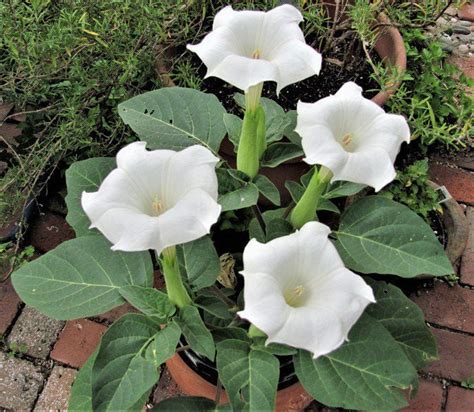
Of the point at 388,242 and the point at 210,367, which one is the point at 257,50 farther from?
the point at 210,367

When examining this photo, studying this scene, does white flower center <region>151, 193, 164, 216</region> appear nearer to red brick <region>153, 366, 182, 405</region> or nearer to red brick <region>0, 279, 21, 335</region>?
red brick <region>153, 366, 182, 405</region>

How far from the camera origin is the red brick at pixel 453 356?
5.56ft

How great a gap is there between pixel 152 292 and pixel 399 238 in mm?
470

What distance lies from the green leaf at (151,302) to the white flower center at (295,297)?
0.81 ft

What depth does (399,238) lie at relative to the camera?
44.4 inches

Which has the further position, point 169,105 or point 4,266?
point 4,266

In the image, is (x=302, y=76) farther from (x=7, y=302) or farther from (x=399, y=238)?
(x=7, y=302)

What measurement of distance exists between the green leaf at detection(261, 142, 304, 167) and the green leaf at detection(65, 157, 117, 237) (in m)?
0.32

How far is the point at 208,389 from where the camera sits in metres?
1.42

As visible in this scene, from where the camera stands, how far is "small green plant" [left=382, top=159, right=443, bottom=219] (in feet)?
6.12

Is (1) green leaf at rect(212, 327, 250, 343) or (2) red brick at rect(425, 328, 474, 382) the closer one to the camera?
(1) green leaf at rect(212, 327, 250, 343)

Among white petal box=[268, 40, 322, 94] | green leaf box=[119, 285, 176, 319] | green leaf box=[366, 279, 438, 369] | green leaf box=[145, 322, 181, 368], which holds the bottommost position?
green leaf box=[366, 279, 438, 369]

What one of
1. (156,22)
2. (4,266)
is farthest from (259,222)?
(4,266)

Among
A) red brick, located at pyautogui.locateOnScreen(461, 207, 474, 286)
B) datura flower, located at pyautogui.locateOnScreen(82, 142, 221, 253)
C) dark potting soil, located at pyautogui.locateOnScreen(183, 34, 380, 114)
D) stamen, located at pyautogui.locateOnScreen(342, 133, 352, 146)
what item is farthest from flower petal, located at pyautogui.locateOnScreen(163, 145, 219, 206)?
red brick, located at pyautogui.locateOnScreen(461, 207, 474, 286)
